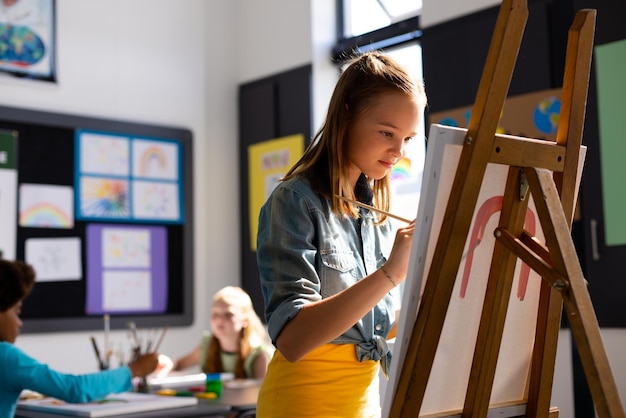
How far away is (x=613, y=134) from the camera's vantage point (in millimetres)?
3408

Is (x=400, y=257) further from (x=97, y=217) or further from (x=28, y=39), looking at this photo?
(x=28, y=39)

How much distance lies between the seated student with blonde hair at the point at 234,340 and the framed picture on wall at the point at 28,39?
68.9 inches

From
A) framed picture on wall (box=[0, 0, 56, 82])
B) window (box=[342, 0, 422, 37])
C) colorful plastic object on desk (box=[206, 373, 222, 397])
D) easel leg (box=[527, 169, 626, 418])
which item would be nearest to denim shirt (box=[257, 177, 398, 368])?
easel leg (box=[527, 169, 626, 418])

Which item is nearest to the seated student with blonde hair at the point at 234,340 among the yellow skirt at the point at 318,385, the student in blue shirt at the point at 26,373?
the student in blue shirt at the point at 26,373

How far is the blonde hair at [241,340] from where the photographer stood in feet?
12.9

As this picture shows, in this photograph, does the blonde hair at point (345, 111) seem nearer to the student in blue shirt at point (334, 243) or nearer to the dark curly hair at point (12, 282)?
the student in blue shirt at point (334, 243)

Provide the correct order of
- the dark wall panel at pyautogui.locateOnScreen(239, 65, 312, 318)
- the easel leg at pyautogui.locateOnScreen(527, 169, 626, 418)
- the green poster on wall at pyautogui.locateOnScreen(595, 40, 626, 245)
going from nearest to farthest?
the easel leg at pyautogui.locateOnScreen(527, 169, 626, 418), the green poster on wall at pyautogui.locateOnScreen(595, 40, 626, 245), the dark wall panel at pyautogui.locateOnScreen(239, 65, 312, 318)

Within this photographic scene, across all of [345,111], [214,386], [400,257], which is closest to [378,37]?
[214,386]

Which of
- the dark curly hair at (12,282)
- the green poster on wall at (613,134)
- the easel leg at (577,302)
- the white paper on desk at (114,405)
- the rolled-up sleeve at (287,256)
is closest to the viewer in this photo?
the easel leg at (577,302)

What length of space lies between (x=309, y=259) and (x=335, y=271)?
0.26ft

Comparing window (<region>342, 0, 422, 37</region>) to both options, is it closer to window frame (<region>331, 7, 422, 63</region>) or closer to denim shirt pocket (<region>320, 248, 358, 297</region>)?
window frame (<region>331, 7, 422, 63</region>)

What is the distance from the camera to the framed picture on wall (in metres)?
4.65

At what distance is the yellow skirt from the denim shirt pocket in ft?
0.34

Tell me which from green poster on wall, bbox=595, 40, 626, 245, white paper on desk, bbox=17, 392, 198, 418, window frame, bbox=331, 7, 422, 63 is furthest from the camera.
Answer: window frame, bbox=331, 7, 422, 63
